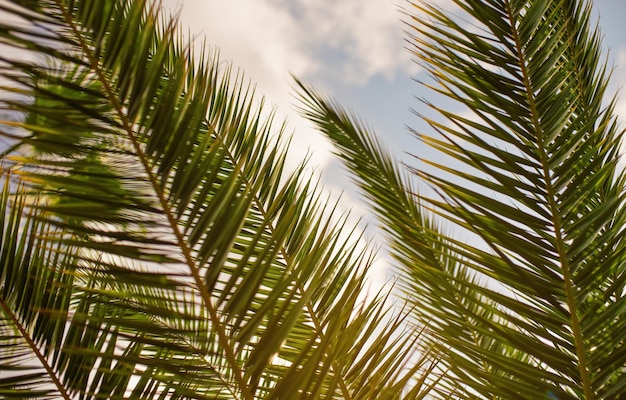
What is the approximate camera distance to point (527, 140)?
1571mm

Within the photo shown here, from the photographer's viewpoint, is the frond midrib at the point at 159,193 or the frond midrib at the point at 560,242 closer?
the frond midrib at the point at 159,193

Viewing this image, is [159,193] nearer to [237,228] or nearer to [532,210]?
[237,228]

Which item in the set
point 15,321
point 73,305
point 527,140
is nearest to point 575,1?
point 527,140

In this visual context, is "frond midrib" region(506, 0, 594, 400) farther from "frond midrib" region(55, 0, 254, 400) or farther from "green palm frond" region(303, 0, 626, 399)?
"frond midrib" region(55, 0, 254, 400)

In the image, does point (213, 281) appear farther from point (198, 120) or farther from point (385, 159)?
point (385, 159)

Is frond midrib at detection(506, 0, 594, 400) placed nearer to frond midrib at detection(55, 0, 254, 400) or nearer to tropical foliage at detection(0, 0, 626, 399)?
tropical foliage at detection(0, 0, 626, 399)

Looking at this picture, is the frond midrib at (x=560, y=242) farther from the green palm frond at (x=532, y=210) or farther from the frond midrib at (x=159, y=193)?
the frond midrib at (x=159, y=193)

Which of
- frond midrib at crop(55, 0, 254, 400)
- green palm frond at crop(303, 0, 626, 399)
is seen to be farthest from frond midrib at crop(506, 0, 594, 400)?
frond midrib at crop(55, 0, 254, 400)

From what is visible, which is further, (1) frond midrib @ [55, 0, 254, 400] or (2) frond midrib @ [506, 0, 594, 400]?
(2) frond midrib @ [506, 0, 594, 400]

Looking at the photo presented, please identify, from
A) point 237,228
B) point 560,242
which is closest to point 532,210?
point 560,242

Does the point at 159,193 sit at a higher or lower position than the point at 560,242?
lower

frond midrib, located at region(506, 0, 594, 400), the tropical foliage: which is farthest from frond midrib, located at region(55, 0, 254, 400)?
frond midrib, located at region(506, 0, 594, 400)

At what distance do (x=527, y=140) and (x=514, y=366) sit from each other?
2.19 feet

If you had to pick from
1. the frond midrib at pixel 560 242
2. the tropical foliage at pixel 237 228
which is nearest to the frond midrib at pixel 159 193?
the tropical foliage at pixel 237 228
